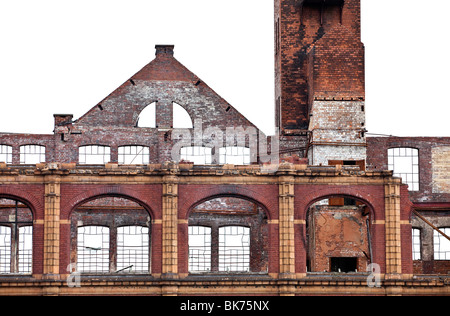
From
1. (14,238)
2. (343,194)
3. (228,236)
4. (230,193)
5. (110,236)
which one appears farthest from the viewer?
(228,236)

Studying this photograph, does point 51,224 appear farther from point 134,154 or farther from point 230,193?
point 134,154

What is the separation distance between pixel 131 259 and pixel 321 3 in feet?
52.1

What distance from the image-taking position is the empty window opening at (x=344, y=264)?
161ft

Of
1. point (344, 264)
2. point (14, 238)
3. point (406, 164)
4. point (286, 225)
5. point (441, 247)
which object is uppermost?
point (406, 164)

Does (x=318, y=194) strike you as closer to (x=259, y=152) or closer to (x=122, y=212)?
(x=259, y=152)

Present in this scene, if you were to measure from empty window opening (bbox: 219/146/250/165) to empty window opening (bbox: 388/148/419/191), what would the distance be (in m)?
7.14

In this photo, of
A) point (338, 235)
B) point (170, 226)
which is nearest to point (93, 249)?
point (170, 226)

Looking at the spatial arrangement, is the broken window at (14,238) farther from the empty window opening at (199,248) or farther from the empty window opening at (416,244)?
the empty window opening at (416,244)

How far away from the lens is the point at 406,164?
52719 mm

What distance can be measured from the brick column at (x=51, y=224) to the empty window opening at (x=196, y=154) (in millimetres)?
9414

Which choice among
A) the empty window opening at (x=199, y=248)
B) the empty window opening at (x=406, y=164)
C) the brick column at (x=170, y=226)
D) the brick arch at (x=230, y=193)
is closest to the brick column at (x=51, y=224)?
the brick column at (x=170, y=226)

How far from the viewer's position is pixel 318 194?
4488 centimetres

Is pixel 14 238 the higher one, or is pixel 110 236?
pixel 110 236

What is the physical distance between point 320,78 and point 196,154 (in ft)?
23.3
